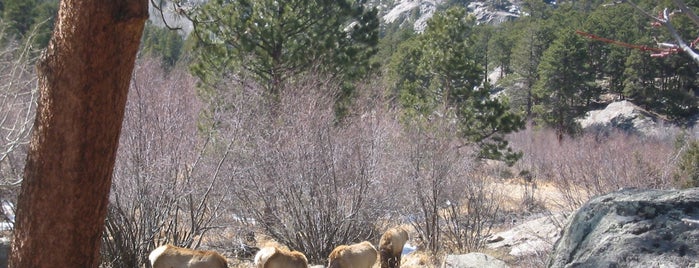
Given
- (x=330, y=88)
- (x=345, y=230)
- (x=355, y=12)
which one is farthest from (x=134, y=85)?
(x=355, y=12)

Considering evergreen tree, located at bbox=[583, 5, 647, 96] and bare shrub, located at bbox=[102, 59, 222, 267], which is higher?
evergreen tree, located at bbox=[583, 5, 647, 96]

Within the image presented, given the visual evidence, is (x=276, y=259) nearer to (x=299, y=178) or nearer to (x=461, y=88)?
(x=299, y=178)

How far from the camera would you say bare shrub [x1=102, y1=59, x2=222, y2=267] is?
708 cm

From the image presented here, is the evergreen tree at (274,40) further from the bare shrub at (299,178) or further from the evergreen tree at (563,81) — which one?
the evergreen tree at (563,81)

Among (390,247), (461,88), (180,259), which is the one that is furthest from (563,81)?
(180,259)

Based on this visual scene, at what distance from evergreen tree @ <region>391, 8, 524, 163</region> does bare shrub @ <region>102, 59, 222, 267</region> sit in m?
13.6

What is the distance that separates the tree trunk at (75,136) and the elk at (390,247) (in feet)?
14.1

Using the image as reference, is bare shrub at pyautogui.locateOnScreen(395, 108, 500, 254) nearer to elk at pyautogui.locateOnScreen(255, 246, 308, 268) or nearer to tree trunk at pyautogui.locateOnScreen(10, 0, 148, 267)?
elk at pyautogui.locateOnScreen(255, 246, 308, 268)

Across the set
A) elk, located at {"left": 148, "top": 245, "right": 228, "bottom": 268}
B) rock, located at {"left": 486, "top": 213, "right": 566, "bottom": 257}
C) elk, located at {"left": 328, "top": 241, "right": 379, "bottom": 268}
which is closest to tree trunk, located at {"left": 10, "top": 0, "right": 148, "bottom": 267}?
elk, located at {"left": 148, "top": 245, "right": 228, "bottom": 268}

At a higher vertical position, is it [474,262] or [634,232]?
[634,232]

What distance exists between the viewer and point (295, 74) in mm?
14992

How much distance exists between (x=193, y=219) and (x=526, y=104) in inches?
1382

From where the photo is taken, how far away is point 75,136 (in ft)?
10.9

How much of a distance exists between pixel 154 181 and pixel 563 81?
32.1m
